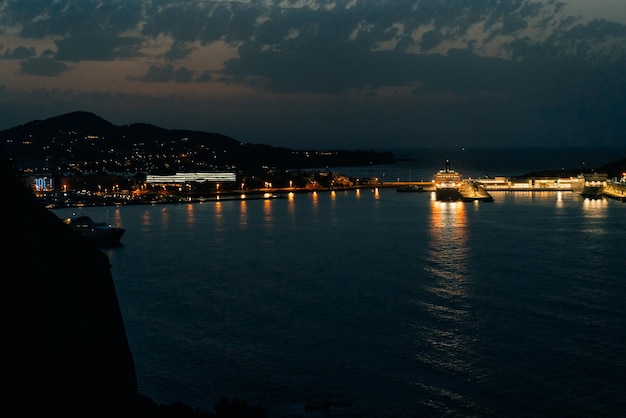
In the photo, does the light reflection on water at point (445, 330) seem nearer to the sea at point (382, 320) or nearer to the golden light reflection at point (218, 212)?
the sea at point (382, 320)

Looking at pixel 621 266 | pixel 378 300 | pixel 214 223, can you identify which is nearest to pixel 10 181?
pixel 378 300

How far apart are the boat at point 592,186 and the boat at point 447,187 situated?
480 cm

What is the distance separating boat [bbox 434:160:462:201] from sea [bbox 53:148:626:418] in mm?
12590

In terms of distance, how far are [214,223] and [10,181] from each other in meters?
18.1

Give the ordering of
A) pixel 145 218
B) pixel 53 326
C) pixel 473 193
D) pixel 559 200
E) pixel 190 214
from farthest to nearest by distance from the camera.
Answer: pixel 473 193 → pixel 559 200 → pixel 190 214 → pixel 145 218 → pixel 53 326

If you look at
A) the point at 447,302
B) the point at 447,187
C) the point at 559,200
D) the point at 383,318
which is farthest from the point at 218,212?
the point at 383,318

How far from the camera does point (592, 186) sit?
98.2 feet

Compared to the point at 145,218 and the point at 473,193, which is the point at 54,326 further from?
the point at 473,193

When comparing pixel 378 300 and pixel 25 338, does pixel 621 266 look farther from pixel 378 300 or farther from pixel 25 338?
pixel 25 338

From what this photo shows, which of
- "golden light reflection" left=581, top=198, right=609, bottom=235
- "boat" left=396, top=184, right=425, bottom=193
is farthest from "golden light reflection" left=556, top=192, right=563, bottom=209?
"boat" left=396, top=184, right=425, bottom=193

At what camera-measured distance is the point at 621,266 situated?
38.5 feet

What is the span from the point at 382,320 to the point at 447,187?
23695 mm

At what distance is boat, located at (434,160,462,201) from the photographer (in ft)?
98.6

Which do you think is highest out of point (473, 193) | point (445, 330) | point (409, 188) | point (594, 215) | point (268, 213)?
point (409, 188)
